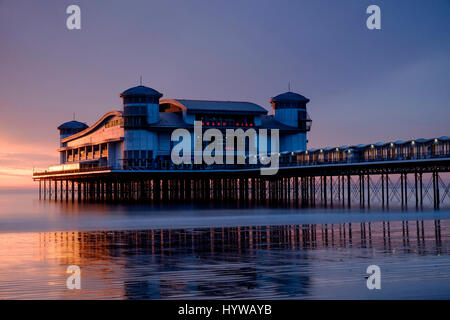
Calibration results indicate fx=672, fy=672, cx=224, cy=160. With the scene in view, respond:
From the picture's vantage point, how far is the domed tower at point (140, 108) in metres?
93.3

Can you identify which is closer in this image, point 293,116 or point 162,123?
point 162,123

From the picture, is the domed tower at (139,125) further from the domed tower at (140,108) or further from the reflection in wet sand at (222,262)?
the reflection in wet sand at (222,262)

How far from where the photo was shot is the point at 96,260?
20.0 metres

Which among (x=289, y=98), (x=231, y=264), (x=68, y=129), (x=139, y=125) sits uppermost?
(x=289, y=98)

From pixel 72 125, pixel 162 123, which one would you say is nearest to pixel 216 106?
pixel 162 123

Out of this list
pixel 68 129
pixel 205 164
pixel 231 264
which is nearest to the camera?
pixel 231 264

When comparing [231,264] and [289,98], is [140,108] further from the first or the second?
[231,264]

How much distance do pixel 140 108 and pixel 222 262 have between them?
76006 mm

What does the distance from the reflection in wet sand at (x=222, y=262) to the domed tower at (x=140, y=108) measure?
2507 inches

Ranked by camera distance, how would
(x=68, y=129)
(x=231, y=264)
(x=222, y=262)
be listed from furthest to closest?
(x=68, y=129) < (x=222, y=262) < (x=231, y=264)

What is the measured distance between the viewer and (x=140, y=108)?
93562 mm

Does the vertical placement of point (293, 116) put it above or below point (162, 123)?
above
